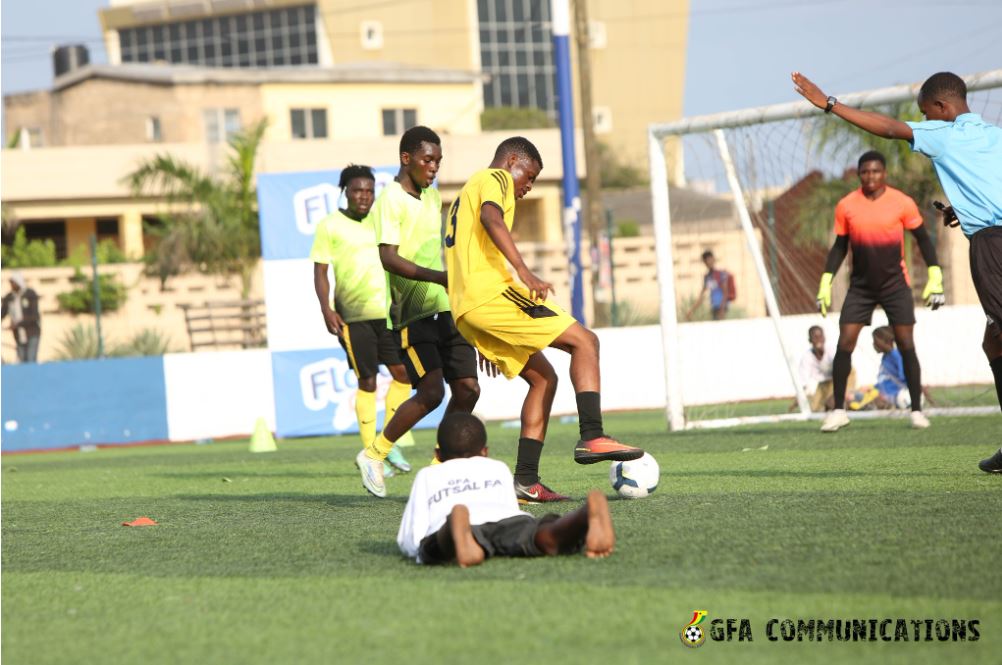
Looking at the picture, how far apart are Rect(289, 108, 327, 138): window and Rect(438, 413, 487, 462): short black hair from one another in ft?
148

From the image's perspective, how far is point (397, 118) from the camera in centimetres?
5081

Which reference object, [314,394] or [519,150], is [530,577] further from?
[314,394]

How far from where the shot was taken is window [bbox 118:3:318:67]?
81.1m

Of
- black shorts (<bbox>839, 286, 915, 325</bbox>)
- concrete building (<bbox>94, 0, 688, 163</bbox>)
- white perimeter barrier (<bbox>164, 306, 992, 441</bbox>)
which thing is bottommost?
white perimeter barrier (<bbox>164, 306, 992, 441</bbox>)

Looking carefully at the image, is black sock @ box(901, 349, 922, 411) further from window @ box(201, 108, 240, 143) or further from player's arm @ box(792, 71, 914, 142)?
window @ box(201, 108, 240, 143)

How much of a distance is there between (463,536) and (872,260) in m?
7.05

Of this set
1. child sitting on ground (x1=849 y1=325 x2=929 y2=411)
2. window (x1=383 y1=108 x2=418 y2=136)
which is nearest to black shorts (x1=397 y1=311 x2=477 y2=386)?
child sitting on ground (x1=849 y1=325 x2=929 y2=411)

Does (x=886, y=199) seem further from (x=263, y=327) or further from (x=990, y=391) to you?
(x=263, y=327)

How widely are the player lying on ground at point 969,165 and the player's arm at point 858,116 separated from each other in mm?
17

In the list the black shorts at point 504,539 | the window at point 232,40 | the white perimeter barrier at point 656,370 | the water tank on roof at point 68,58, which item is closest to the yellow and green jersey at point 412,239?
the black shorts at point 504,539

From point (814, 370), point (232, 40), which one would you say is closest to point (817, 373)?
point (814, 370)

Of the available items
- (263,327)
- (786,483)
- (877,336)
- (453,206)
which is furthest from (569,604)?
(263,327)

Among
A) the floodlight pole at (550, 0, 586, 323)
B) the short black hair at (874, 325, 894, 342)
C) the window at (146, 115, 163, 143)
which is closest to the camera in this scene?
the short black hair at (874, 325, 894, 342)

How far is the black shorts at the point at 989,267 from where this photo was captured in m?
7.03
